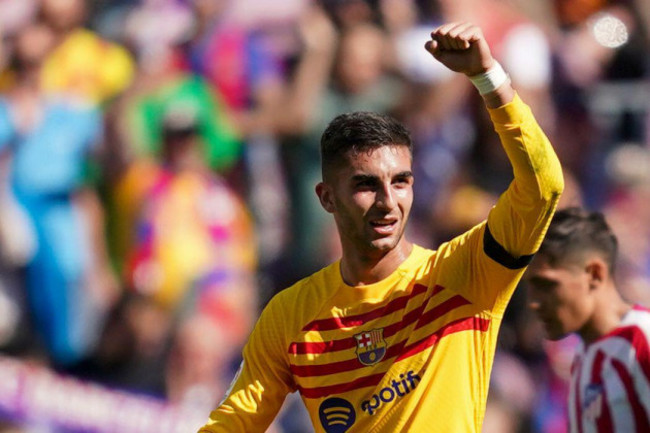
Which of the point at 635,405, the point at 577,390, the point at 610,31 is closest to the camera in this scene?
the point at 635,405

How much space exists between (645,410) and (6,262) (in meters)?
5.54

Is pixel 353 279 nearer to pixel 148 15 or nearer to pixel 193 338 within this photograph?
pixel 193 338

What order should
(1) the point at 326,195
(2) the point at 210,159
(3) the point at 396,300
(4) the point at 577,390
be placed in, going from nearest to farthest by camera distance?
(3) the point at 396,300 → (1) the point at 326,195 → (4) the point at 577,390 → (2) the point at 210,159

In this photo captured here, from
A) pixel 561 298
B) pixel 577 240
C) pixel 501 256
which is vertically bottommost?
pixel 501 256

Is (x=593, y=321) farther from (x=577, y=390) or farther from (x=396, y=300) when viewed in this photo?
(x=396, y=300)

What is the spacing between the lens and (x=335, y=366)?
4.08m

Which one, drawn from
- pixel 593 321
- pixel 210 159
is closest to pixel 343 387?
pixel 593 321

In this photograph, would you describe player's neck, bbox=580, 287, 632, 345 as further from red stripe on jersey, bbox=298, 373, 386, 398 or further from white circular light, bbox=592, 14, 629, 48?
white circular light, bbox=592, 14, 629, 48

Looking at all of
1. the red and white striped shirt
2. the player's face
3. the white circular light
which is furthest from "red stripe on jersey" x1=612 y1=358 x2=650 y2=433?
the white circular light

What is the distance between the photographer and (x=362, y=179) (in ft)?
13.2

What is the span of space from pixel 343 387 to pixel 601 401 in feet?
5.21

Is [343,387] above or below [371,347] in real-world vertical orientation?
below

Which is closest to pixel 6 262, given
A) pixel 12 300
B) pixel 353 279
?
pixel 12 300

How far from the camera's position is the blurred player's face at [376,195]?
3.96 m
